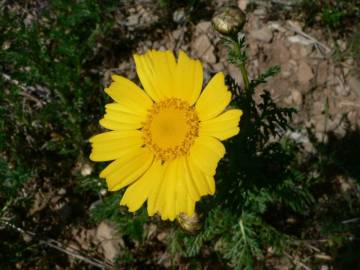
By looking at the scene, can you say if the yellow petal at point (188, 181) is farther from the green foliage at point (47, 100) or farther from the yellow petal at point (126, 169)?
the green foliage at point (47, 100)

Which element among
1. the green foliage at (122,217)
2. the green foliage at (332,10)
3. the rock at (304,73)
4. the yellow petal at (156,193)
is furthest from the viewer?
the green foliage at (332,10)

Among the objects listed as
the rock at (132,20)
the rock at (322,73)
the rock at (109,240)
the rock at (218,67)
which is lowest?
the rock at (109,240)

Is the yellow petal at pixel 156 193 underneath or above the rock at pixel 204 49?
underneath

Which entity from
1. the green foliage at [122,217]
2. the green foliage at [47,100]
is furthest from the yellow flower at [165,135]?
the green foliage at [47,100]

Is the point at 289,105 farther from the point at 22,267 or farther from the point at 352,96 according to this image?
the point at 22,267

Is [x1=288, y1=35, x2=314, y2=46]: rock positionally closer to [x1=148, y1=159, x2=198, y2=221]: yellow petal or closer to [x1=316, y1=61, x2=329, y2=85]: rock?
[x1=316, y1=61, x2=329, y2=85]: rock

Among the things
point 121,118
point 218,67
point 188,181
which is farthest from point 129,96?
point 218,67

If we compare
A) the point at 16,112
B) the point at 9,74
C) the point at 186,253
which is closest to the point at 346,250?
the point at 186,253
